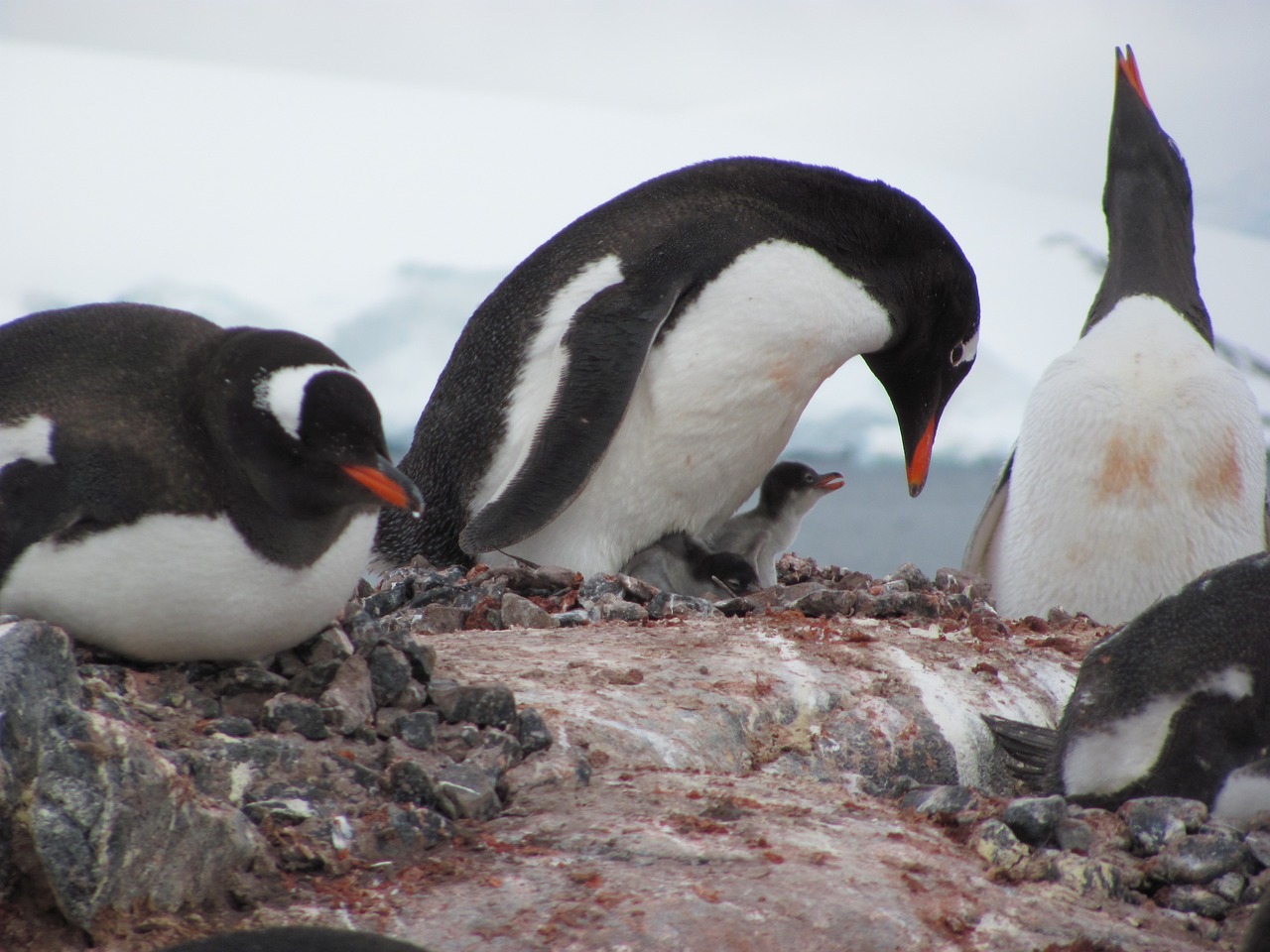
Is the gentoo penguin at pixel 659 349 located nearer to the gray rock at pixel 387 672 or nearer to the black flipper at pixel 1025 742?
the black flipper at pixel 1025 742

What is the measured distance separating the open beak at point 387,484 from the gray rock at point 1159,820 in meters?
1.00

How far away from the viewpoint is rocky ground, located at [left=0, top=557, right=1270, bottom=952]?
143 cm

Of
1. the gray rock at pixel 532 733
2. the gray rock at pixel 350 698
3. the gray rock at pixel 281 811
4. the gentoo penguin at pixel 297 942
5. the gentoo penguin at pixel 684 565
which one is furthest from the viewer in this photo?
the gentoo penguin at pixel 684 565

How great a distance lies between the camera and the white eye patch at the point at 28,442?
175cm

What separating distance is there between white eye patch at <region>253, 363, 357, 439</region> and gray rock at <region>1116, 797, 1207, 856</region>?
3.82ft

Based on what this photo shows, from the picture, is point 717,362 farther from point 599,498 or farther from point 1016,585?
point 1016,585

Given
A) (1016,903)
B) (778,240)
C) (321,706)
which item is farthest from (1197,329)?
(321,706)

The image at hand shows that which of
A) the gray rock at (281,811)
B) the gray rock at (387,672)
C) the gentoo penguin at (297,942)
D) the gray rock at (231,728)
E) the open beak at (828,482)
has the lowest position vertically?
the gray rock at (281,811)

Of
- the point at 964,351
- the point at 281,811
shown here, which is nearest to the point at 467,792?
the point at 281,811

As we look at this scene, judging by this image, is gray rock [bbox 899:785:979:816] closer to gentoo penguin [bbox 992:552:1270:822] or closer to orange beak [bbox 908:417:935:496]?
gentoo penguin [bbox 992:552:1270:822]

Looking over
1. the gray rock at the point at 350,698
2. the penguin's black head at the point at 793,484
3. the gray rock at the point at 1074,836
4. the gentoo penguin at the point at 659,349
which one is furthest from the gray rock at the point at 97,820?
the penguin's black head at the point at 793,484

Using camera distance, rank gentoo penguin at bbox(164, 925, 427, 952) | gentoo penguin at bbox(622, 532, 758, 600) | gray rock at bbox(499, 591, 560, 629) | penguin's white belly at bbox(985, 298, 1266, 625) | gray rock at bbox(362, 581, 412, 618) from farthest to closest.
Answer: penguin's white belly at bbox(985, 298, 1266, 625)
gentoo penguin at bbox(622, 532, 758, 600)
gray rock at bbox(362, 581, 412, 618)
gray rock at bbox(499, 591, 560, 629)
gentoo penguin at bbox(164, 925, 427, 952)

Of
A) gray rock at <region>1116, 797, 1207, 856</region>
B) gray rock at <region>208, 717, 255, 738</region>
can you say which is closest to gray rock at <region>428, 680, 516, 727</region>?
gray rock at <region>208, 717, 255, 738</region>

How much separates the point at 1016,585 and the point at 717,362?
1.10 metres
